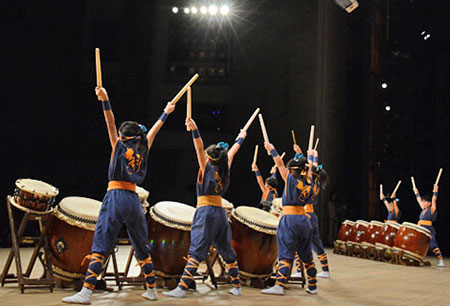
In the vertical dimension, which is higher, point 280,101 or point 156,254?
point 280,101

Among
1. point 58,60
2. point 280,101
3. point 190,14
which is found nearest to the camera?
point 58,60

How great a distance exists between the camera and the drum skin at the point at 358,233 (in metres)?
7.94

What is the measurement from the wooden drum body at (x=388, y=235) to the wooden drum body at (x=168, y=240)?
177 inches

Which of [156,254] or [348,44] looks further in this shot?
[348,44]

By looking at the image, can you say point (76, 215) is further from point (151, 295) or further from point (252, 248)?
point (252, 248)

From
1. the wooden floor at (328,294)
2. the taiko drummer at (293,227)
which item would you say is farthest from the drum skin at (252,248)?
the taiko drummer at (293,227)

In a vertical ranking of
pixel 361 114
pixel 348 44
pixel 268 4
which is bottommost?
pixel 361 114

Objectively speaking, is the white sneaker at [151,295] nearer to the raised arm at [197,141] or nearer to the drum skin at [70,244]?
the drum skin at [70,244]

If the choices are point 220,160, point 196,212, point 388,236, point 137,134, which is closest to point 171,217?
point 196,212

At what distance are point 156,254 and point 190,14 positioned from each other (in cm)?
662

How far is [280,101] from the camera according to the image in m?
10.2

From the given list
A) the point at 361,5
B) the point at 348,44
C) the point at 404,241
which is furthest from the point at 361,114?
the point at 404,241

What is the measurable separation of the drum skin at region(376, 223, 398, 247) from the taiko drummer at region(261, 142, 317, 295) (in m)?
3.93

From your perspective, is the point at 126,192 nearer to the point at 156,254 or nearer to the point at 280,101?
the point at 156,254
